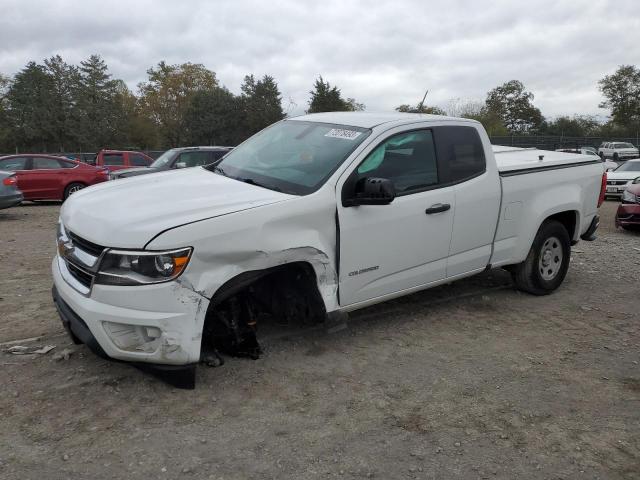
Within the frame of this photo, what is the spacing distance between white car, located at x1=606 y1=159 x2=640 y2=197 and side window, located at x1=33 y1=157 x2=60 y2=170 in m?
15.2

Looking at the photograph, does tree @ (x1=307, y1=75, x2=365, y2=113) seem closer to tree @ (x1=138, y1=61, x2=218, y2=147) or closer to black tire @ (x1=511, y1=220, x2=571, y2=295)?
tree @ (x1=138, y1=61, x2=218, y2=147)

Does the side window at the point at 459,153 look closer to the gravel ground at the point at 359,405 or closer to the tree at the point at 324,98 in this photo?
the gravel ground at the point at 359,405

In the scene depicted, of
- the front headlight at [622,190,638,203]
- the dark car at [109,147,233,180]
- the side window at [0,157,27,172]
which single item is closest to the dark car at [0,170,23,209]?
the dark car at [109,147,233,180]

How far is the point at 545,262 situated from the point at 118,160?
1482cm

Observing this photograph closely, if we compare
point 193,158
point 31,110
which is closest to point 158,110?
point 31,110

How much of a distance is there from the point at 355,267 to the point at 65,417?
81.2 inches

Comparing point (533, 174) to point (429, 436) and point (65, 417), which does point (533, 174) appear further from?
point (65, 417)

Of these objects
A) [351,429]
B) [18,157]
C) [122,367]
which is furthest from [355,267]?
[18,157]

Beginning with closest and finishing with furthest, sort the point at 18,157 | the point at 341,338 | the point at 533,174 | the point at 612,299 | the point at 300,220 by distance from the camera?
the point at 300,220 < the point at 341,338 < the point at 533,174 < the point at 612,299 < the point at 18,157

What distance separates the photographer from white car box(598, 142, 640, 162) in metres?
35.9

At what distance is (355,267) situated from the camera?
4012 millimetres

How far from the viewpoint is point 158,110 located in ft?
214

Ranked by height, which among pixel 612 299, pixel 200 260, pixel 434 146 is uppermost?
pixel 434 146

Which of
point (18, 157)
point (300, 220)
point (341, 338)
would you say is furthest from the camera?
point (18, 157)
